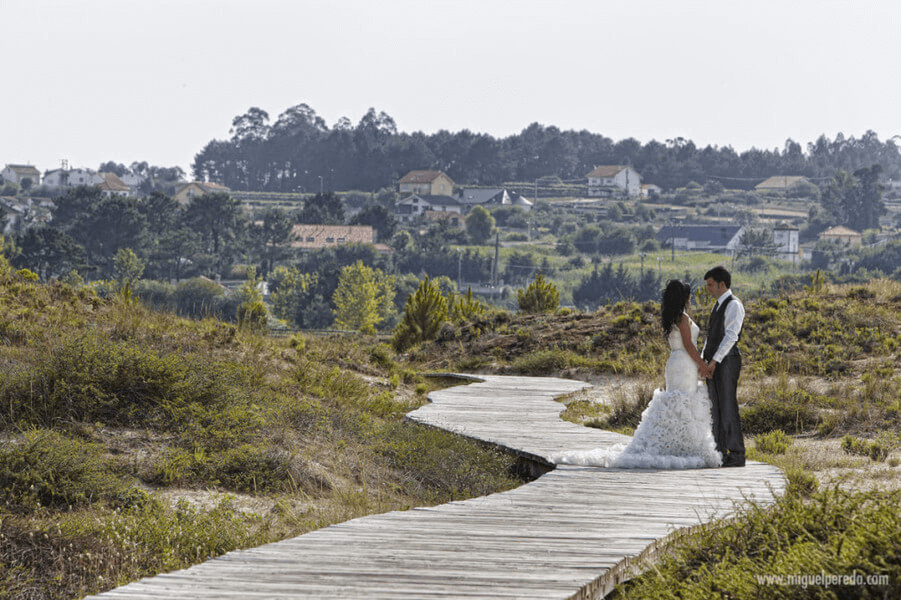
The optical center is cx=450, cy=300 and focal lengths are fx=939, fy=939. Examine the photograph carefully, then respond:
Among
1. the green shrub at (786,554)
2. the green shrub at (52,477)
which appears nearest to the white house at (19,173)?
the green shrub at (52,477)

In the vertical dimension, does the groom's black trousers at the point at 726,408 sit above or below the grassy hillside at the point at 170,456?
above

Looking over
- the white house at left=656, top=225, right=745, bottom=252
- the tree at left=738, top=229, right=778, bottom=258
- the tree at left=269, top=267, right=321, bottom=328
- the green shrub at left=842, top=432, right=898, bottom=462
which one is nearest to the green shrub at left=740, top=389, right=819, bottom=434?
the green shrub at left=842, top=432, right=898, bottom=462

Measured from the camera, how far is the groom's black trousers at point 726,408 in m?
7.41

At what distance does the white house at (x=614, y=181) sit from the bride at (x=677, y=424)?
131 m

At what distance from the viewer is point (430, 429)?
940cm

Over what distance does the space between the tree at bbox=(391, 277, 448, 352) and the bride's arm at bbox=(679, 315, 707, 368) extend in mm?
14554

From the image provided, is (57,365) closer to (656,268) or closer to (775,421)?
(775,421)

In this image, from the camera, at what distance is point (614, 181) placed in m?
139

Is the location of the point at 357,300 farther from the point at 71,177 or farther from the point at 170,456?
the point at 71,177

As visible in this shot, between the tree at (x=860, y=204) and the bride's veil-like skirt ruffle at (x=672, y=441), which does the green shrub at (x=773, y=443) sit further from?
the tree at (x=860, y=204)

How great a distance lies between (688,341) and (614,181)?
442 feet

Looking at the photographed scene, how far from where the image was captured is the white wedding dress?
7430 mm

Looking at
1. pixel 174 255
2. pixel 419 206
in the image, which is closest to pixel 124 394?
pixel 174 255

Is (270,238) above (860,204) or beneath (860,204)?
beneath
